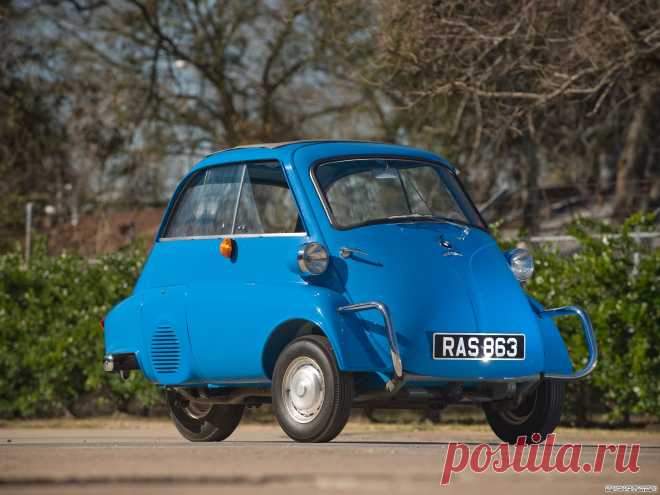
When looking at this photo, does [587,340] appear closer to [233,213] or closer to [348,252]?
[348,252]

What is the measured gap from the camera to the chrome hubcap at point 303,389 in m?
7.85

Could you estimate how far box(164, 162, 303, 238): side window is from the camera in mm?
8828

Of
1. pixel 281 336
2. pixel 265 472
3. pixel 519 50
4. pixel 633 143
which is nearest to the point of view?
pixel 265 472

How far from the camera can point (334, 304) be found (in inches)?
306

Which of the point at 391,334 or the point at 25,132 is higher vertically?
the point at 25,132

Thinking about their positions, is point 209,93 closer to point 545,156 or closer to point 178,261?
point 545,156

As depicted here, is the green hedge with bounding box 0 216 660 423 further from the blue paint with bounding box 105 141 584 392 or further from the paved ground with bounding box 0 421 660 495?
the blue paint with bounding box 105 141 584 392

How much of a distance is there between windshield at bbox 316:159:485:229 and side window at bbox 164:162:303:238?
0.32 metres

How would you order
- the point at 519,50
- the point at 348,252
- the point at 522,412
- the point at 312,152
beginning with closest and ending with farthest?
the point at 348,252 → the point at 312,152 → the point at 522,412 → the point at 519,50

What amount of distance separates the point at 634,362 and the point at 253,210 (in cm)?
472

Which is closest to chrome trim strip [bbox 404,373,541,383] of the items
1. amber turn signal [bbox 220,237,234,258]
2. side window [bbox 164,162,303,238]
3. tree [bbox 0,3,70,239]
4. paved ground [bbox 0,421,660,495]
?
paved ground [bbox 0,421,660,495]

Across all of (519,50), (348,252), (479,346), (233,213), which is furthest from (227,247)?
(519,50)

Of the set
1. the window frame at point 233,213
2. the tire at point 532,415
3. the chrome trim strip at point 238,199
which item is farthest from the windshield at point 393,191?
the tire at point 532,415

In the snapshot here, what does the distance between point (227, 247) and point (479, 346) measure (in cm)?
174
